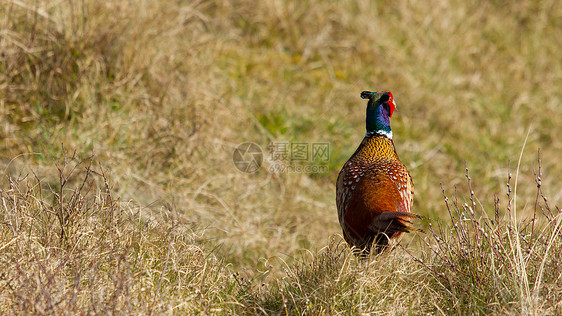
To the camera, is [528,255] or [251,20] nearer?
[528,255]

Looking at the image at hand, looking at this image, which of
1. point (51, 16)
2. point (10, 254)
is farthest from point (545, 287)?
point (51, 16)

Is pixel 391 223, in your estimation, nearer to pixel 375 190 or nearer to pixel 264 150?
pixel 375 190

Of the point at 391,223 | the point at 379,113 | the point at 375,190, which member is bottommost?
the point at 391,223

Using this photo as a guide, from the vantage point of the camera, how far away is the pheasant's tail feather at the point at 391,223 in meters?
2.83

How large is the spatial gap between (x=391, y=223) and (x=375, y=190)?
0.97 feet

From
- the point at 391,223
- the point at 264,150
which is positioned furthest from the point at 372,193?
the point at 264,150

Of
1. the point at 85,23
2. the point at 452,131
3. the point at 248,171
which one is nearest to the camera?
the point at 85,23

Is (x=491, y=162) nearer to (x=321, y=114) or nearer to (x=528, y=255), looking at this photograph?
(x=321, y=114)

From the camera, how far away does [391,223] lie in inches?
115

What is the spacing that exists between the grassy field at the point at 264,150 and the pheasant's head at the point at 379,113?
65 centimetres

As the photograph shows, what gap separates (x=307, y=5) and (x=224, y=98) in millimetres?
1845

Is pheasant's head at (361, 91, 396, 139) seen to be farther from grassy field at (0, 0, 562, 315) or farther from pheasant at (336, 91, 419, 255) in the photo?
grassy field at (0, 0, 562, 315)

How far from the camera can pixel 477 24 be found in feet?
23.7

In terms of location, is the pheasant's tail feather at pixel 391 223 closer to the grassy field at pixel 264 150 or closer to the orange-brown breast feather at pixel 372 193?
the orange-brown breast feather at pixel 372 193
